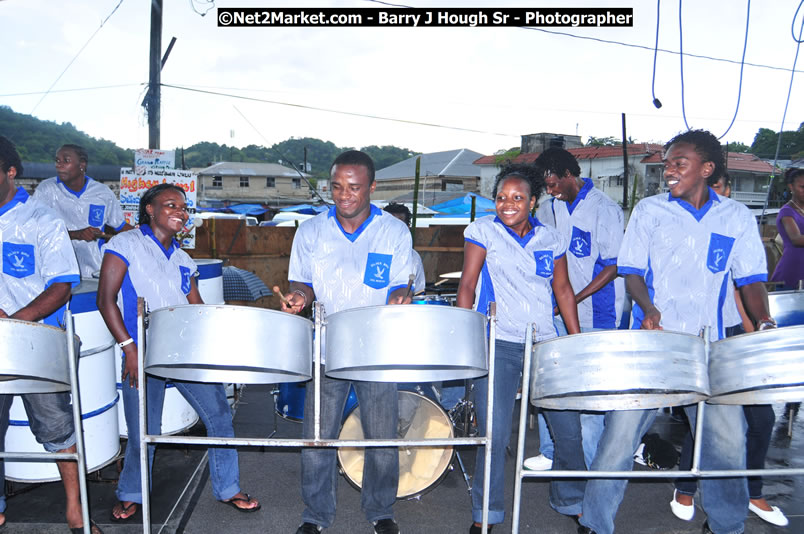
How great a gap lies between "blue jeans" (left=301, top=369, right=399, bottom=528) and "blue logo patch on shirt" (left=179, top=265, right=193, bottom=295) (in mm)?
558

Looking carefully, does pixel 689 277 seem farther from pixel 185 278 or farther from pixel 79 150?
pixel 79 150

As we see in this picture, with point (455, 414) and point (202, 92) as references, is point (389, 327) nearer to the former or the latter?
point (455, 414)

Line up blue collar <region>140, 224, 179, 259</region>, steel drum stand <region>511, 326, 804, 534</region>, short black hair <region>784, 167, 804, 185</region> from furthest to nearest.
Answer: short black hair <region>784, 167, 804, 185</region>, blue collar <region>140, 224, 179, 259</region>, steel drum stand <region>511, 326, 804, 534</region>

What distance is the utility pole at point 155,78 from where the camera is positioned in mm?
5086

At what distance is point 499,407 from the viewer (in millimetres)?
1746

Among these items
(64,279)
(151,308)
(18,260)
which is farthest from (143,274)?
(18,260)

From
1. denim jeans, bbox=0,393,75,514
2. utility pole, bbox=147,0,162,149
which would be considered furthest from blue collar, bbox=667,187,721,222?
utility pole, bbox=147,0,162,149

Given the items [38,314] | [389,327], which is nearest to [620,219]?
[389,327]

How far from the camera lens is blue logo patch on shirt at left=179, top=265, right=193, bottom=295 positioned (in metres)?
1.94

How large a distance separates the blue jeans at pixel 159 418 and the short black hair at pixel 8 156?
721mm

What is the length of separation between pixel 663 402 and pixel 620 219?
1.03 metres

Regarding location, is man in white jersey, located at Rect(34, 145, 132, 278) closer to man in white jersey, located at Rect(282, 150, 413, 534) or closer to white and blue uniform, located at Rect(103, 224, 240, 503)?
white and blue uniform, located at Rect(103, 224, 240, 503)

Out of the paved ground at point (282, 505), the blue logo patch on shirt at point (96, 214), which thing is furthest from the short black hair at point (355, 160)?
the blue logo patch on shirt at point (96, 214)

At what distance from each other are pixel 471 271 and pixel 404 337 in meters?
0.45
